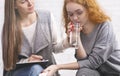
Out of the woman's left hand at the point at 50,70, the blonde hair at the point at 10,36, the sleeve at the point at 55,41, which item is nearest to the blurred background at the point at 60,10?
the sleeve at the point at 55,41

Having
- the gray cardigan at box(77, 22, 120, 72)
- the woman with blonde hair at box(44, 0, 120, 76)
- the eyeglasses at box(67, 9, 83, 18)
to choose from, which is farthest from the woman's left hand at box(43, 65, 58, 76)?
the eyeglasses at box(67, 9, 83, 18)

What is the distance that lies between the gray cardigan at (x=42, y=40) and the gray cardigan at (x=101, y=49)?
20cm

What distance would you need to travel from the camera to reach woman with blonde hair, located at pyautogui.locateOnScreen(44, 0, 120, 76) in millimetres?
1329

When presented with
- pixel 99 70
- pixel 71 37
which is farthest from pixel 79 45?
pixel 99 70

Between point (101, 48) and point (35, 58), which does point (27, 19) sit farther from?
point (101, 48)

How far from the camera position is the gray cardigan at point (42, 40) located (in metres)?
1.47

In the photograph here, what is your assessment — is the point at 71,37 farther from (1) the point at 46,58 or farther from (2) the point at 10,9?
(2) the point at 10,9

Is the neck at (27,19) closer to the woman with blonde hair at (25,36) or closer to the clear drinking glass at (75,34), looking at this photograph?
the woman with blonde hair at (25,36)

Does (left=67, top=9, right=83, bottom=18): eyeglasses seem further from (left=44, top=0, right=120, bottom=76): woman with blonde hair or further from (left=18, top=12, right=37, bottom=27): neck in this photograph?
(left=18, top=12, right=37, bottom=27): neck

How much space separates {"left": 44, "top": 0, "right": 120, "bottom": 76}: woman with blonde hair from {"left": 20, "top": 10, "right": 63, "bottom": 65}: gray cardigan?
0.15 metres

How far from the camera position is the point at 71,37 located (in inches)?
→ 52.9

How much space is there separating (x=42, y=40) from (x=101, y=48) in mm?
323

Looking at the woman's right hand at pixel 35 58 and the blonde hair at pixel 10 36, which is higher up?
the blonde hair at pixel 10 36

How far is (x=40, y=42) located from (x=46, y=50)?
2.2 inches
